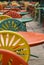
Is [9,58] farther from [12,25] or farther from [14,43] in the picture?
[12,25]

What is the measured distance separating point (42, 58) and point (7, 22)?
1551 millimetres

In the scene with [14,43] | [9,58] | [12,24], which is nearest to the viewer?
[9,58]

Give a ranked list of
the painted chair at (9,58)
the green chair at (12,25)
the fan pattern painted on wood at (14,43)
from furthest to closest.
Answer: the green chair at (12,25), the fan pattern painted on wood at (14,43), the painted chair at (9,58)

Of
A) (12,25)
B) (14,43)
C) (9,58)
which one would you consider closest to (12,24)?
(12,25)

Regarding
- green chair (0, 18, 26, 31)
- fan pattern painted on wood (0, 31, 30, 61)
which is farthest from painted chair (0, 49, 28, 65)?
green chair (0, 18, 26, 31)

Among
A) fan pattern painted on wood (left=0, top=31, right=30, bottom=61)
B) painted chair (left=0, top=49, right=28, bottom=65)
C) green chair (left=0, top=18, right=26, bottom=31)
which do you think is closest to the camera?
painted chair (left=0, top=49, right=28, bottom=65)

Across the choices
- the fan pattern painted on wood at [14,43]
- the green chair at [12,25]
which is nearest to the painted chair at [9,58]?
the fan pattern painted on wood at [14,43]

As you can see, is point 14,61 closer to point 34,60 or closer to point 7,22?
point 7,22

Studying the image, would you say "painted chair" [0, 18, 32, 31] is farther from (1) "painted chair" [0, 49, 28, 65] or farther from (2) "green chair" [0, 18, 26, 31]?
(1) "painted chair" [0, 49, 28, 65]

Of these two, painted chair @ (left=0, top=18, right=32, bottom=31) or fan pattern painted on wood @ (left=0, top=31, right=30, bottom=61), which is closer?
fan pattern painted on wood @ (left=0, top=31, right=30, bottom=61)

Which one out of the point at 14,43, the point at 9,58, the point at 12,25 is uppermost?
the point at 9,58

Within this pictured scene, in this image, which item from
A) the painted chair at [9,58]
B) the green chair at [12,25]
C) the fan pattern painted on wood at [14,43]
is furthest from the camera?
the green chair at [12,25]

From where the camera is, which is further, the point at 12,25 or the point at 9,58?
the point at 12,25

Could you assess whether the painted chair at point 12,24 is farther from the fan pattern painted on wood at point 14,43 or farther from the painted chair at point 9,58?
the painted chair at point 9,58
